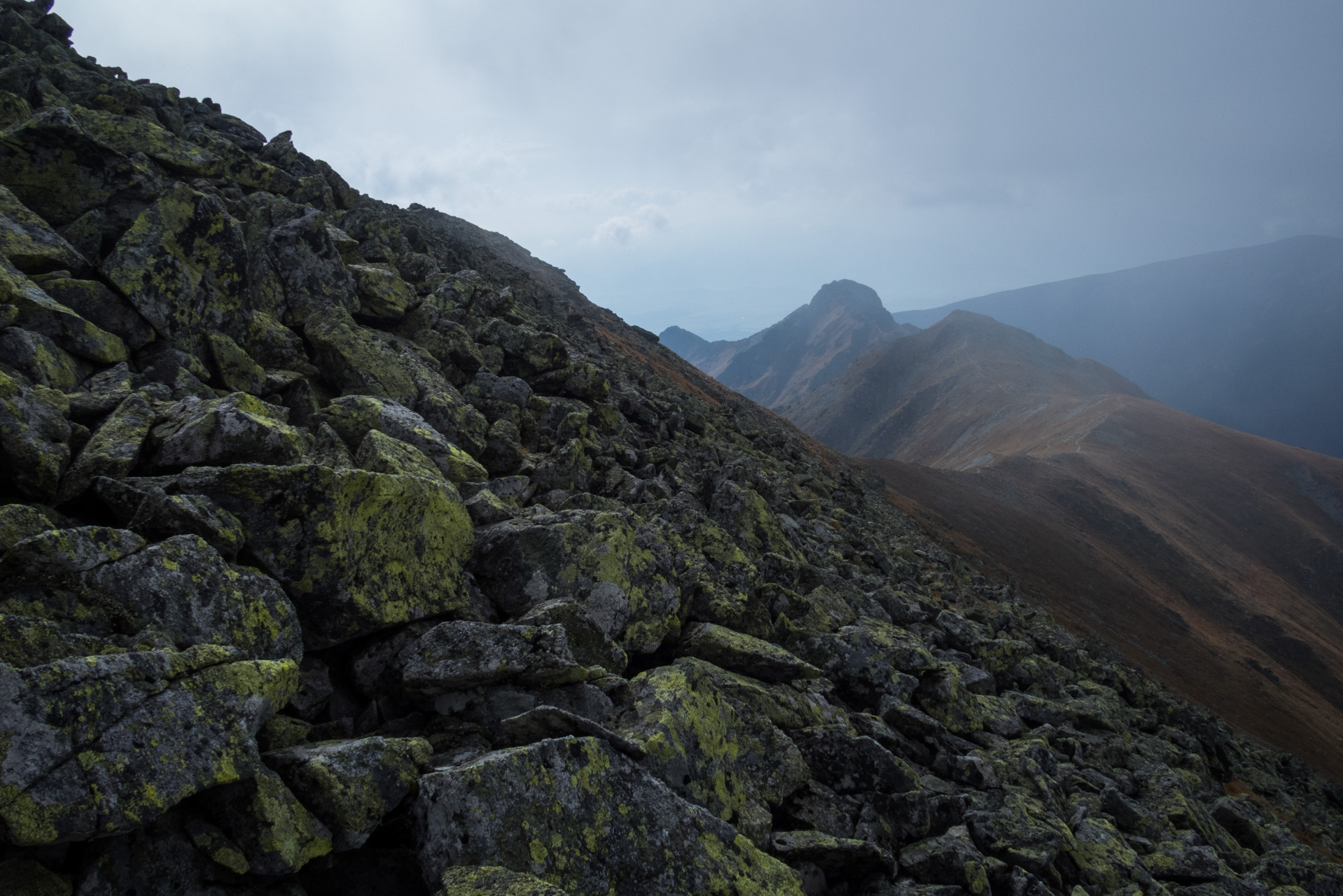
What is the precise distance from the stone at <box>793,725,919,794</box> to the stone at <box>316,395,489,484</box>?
854cm

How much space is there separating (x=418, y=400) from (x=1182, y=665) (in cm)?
7167

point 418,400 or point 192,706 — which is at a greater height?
point 418,400

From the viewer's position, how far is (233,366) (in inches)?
505

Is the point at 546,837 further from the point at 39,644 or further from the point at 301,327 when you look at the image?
the point at 301,327

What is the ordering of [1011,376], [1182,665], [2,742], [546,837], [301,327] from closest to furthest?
[2,742] < [546,837] < [301,327] < [1182,665] < [1011,376]

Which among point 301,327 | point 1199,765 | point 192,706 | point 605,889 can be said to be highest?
point 301,327

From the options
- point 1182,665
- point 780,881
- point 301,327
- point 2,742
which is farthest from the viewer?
point 1182,665

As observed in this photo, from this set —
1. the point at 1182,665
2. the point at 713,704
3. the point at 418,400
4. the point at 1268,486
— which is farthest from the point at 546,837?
the point at 1268,486

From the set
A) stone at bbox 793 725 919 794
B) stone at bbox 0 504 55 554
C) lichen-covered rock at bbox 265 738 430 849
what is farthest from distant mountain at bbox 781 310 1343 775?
stone at bbox 0 504 55 554

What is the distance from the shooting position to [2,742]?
432cm

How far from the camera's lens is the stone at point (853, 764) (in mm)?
10758

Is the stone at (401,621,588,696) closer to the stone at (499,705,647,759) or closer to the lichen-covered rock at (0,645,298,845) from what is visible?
the stone at (499,705,647,759)

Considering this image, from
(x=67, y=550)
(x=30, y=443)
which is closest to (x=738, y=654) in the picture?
(x=67, y=550)

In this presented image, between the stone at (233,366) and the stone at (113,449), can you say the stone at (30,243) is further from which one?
the stone at (113,449)
